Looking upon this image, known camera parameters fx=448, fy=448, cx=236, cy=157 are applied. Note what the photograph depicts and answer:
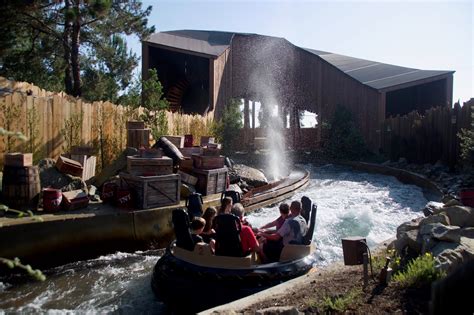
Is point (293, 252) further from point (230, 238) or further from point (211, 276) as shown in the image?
point (211, 276)

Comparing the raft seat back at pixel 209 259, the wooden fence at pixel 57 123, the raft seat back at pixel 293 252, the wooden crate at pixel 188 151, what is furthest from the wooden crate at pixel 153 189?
A: the raft seat back at pixel 293 252

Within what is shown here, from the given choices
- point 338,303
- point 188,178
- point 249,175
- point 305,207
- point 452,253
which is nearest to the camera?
point 338,303

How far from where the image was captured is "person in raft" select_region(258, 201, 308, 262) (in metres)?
6.09

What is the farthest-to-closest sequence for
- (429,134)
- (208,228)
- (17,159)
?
1. (429,134)
2. (17,159)
3. (208,228)

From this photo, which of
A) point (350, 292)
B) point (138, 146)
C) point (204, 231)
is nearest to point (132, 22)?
point (138, 146)

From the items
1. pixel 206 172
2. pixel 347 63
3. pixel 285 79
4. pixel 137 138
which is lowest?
pixel 206 172

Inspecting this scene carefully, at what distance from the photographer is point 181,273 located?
562 cm

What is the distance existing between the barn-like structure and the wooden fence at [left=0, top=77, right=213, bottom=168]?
11.5 metres

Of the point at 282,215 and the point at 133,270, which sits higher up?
the point at 282,215

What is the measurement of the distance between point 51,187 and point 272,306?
6.03 m

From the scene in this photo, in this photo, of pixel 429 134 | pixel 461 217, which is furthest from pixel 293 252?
pixel 429 134

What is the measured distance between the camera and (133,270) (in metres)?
7.20

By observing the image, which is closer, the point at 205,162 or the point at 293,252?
the point at 293,252

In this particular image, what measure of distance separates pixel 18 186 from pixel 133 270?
2.60m
